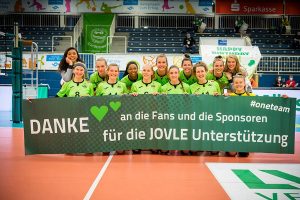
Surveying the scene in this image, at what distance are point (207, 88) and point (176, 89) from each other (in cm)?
55

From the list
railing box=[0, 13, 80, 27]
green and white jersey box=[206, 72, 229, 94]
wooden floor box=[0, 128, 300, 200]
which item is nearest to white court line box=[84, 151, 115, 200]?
wooden floor box=[0, 128, 300, 200]

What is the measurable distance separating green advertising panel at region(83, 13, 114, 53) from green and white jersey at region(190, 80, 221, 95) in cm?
1907

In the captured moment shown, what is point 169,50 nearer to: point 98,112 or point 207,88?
point 207,88

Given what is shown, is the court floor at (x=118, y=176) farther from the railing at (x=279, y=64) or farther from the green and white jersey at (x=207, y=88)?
the railing at (x=279, y=64)

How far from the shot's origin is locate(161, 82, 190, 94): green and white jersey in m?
6.25

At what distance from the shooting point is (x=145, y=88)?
6281 millimetres

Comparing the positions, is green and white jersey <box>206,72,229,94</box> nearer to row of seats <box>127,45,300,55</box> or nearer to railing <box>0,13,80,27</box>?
row of seats <box>127,45,300,55</box>

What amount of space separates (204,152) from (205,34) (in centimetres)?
1887

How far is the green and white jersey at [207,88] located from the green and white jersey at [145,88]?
65 cm

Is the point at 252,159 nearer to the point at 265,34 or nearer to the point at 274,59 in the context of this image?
the point at 274,59

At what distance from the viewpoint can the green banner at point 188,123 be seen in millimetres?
5805

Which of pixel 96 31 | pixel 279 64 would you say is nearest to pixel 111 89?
pixel 279 64

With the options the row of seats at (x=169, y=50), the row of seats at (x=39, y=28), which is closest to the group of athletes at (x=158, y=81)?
the row of seats at (x=169, y=50)

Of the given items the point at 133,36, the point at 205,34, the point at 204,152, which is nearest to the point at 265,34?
the point at 205,34
